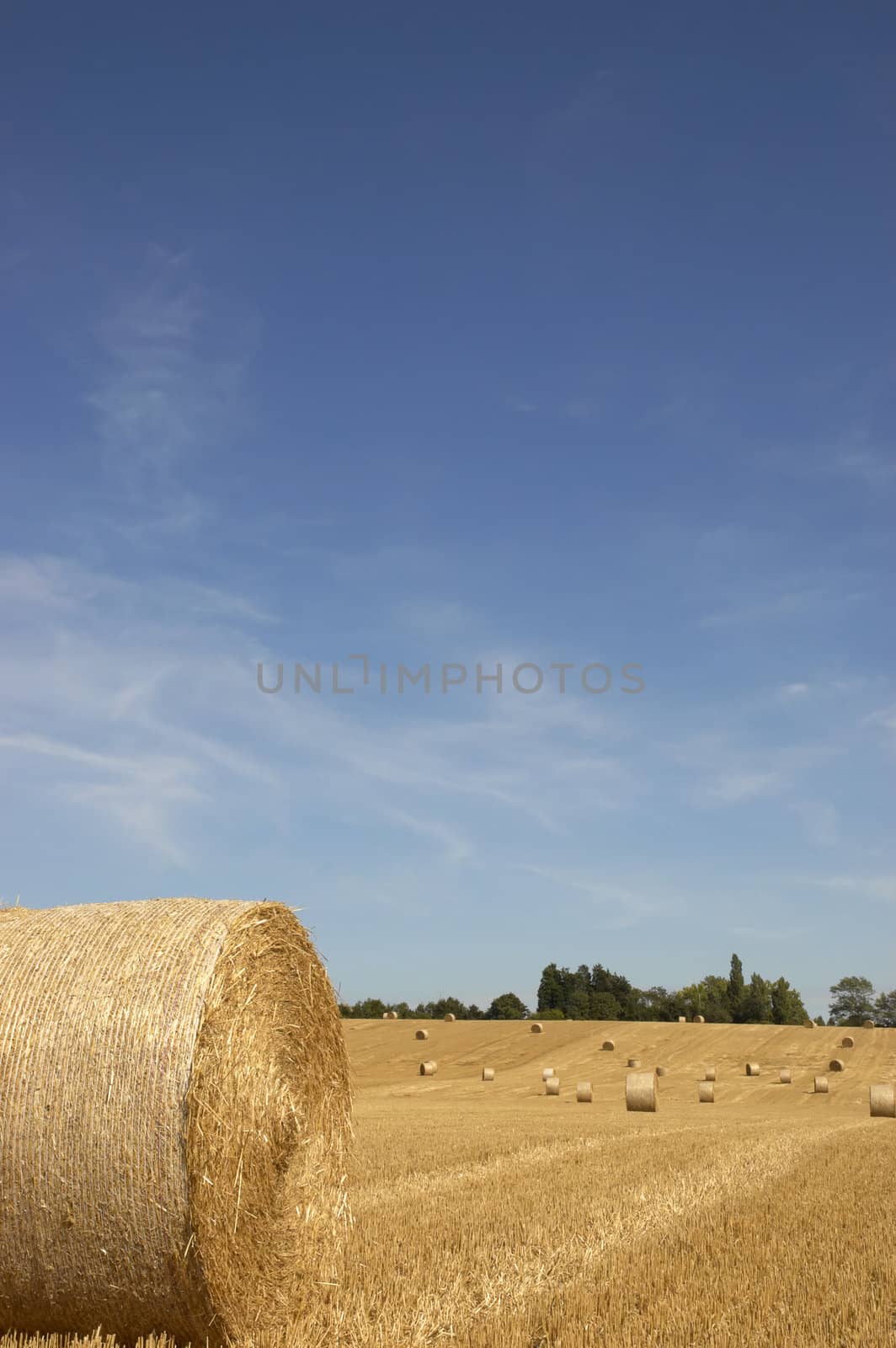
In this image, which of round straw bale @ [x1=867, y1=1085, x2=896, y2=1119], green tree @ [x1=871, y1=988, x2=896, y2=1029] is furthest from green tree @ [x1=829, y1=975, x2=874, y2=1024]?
round straw bale @ [x1=867, y1=1085, x2=896, y2=1119]

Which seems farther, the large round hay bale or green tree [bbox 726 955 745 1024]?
green tree [bbox 726 955 745 1024]

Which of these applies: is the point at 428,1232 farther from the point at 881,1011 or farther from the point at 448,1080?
the point at 881,1011

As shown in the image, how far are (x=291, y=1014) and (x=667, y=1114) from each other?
17.0 meters

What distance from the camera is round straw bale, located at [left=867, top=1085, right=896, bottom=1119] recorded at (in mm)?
23900

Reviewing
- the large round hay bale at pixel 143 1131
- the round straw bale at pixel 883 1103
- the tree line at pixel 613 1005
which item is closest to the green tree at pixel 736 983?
the tree line at pixel 613 1005

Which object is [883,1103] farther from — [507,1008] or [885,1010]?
[885,1010]

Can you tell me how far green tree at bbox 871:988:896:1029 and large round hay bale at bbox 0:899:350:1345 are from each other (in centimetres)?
12370

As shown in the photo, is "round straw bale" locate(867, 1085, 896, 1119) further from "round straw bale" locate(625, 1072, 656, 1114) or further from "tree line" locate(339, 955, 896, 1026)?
"tree line" locate(339, 955, 896, 1026)

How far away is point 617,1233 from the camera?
8.29m

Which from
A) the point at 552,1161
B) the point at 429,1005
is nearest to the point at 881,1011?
the point at 429,1005

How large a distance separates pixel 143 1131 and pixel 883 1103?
22.0 m

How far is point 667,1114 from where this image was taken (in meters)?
22.4

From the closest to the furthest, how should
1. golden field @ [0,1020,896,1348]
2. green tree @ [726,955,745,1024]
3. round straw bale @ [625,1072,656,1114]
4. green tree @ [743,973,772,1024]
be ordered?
golden field @ [0,1020,896,1348], round straw bale @ [625,1072,656,1114], green tree @ [743,973,772,1024], green tree @ [726,955,745,1024]

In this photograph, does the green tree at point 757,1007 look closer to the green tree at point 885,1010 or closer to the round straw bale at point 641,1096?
the green tree at point 885,1010
